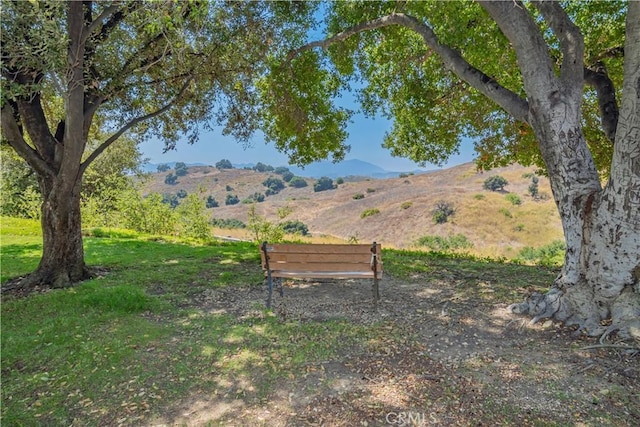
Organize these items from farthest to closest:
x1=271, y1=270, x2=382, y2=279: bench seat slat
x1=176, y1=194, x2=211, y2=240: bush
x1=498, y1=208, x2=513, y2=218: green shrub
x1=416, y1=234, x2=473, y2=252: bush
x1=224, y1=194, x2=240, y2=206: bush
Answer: x1=224, y1=194, x2=240, y2=206: bush
x1=498, y1=208, x2=513, y2=218: green shrub
x1=416, y1=234, x2=473, y2=252: bush
x1=176, y1=194, x2=211, y2=240: bush
x1=271, y1=270, x2=382, y2=279: bench seat slat

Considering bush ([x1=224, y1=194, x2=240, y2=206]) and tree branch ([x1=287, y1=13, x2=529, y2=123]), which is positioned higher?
bush ([x1=224, y1=194, x2=240, y2=206])

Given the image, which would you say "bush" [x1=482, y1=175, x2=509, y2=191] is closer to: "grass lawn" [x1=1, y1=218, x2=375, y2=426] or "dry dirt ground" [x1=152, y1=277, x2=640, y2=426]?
"grass lawn" [x1=1, y1=218, x2=375, y2=426]

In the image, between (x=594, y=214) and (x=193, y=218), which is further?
(x=193, y=218)

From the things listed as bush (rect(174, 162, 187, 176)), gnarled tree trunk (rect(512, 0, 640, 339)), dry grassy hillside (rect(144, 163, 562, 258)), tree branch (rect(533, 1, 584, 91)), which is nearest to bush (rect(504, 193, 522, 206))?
dry grassy hillside (rect(144, 163, 562, 258))

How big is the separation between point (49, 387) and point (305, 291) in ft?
12.7

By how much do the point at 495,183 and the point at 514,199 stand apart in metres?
9.83

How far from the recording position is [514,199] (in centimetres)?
5384

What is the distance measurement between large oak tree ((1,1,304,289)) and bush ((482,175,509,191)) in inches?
2436

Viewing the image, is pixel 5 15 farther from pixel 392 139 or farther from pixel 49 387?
pixel 392 139

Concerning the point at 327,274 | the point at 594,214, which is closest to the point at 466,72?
the point at 594,214

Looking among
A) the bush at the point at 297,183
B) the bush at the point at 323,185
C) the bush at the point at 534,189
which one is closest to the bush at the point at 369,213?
the bush at the point at 534,189

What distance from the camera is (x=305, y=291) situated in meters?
6.67

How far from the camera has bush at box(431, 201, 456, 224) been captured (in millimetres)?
48838

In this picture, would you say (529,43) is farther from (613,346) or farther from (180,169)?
(180,169)
